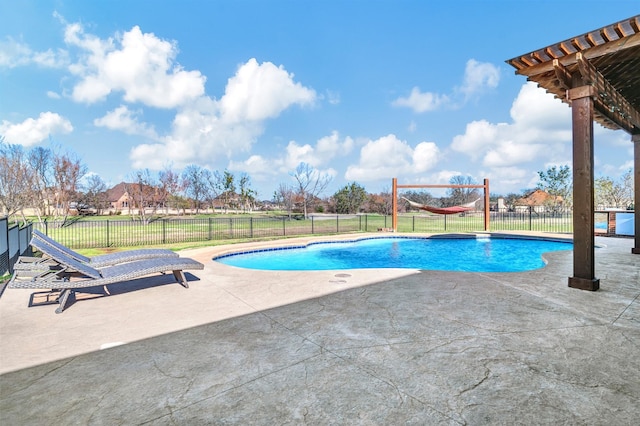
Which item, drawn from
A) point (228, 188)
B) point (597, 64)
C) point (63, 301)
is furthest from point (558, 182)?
point (228, 188)

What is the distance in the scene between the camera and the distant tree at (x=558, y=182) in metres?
30.0

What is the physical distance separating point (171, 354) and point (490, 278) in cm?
489

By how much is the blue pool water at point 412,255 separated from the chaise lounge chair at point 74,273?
408 centimetres

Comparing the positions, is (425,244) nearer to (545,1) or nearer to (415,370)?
(545,1)

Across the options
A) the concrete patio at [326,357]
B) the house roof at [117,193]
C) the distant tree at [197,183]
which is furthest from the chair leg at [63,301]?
the house roof at [117,193]

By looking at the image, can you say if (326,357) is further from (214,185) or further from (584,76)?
(214,185)

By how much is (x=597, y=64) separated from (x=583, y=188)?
189 cm

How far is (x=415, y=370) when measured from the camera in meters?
2.33

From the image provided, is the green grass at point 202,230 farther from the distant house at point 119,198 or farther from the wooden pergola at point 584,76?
the distant house at point 119,198

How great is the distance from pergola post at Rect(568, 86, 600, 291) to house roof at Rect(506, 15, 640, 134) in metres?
0.28

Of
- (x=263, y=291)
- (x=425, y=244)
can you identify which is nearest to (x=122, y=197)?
(x=425, y=244)

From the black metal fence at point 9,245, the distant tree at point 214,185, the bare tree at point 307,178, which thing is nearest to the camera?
the black metal fence at point 9,245

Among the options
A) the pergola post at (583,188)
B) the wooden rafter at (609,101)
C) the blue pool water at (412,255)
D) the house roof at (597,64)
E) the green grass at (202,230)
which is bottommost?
the blue pool water at (412,255)

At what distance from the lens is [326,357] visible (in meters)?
2.55
